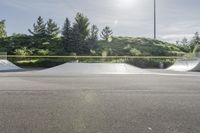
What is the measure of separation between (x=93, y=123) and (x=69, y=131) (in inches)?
31.2

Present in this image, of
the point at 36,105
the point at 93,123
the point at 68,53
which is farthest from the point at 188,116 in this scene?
the point at 68,53

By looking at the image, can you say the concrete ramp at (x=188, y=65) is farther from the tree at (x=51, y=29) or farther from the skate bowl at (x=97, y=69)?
the tree at (x=51, y=29)

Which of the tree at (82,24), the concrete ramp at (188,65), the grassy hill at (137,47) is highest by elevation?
the tree at (82,24)

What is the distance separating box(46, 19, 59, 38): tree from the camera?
259 feet

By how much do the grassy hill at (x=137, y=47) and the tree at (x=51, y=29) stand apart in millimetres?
11303

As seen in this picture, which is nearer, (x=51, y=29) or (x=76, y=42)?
(x=76, y=42)

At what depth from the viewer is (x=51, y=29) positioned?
79.7m

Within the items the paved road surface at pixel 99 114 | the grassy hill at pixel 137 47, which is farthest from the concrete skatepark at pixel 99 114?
the grassy hill at pixel 137 47

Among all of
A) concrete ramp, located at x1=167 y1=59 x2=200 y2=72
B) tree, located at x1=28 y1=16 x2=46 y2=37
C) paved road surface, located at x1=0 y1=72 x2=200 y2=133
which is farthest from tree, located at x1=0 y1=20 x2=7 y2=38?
paved road surface, located at x1=0 y1=72 x2=200 y2=133

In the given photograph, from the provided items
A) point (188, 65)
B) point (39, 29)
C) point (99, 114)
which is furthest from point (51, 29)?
point (99, 114)

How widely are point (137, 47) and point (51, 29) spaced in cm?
2233

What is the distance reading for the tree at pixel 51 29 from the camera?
259 feet

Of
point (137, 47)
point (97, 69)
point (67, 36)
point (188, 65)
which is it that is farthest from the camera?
point (137, 47)

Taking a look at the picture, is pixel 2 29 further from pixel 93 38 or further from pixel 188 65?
pixel 188 65
